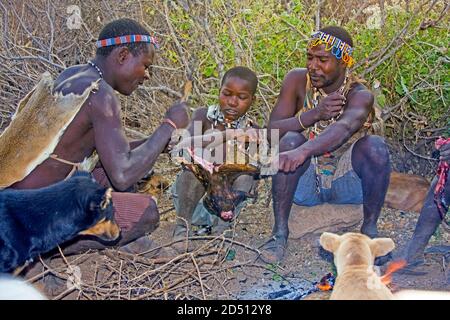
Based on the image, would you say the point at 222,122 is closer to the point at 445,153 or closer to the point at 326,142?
the point at 326,142

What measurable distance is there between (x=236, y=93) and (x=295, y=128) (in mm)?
499

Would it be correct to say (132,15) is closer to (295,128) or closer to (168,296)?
(295,128)

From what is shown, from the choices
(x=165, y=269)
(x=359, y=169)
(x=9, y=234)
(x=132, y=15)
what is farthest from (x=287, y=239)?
(x=132, y=15)

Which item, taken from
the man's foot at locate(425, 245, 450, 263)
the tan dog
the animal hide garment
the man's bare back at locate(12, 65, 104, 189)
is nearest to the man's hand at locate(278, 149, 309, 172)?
the tan dog

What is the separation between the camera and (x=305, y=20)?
548 centimetres

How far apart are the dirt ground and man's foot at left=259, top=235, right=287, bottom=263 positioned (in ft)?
0.19

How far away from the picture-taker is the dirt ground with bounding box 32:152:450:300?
11.1 ft

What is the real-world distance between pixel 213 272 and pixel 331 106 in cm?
145

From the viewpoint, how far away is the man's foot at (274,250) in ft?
13.7

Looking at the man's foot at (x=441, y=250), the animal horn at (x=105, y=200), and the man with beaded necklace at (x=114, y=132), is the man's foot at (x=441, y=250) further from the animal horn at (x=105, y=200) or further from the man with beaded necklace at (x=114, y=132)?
the animal horn at (x=105, y=200)

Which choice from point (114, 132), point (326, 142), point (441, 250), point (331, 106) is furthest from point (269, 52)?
point (114, 132)

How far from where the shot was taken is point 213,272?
346cm

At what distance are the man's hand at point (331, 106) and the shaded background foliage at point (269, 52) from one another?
2.92 feet
